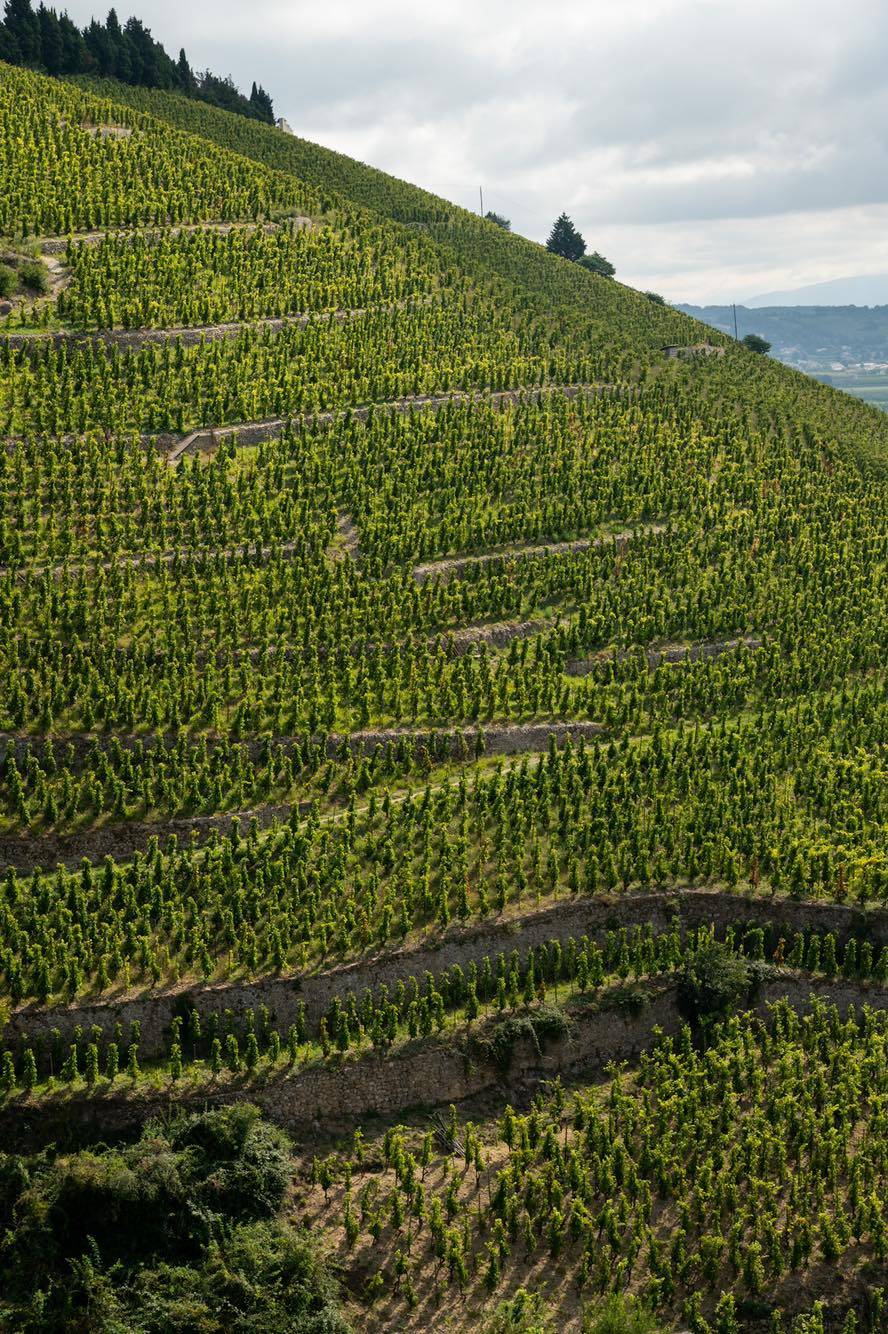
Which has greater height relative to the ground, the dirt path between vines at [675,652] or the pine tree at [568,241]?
the pine tree at [568,241]

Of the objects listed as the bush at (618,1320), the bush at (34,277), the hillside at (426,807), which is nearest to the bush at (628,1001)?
the hillside at (426,807)

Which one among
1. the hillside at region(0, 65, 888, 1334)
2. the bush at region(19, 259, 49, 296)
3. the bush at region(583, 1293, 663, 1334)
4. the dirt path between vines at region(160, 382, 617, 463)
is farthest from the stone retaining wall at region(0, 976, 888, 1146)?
the bush at region(19, 259, 49, 296)

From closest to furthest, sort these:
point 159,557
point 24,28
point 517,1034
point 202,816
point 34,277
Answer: point 517,1034
point 202,816
point 159,557
point 34,277
point 24,28

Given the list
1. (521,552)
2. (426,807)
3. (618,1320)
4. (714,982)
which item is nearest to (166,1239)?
(618,1320)

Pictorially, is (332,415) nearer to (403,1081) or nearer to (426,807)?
(426,807)

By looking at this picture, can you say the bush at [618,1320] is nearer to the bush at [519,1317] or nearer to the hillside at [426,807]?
the hillside at [426,807]

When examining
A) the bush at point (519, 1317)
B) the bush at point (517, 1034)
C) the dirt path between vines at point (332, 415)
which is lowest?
the bush at point (519, 1317)
